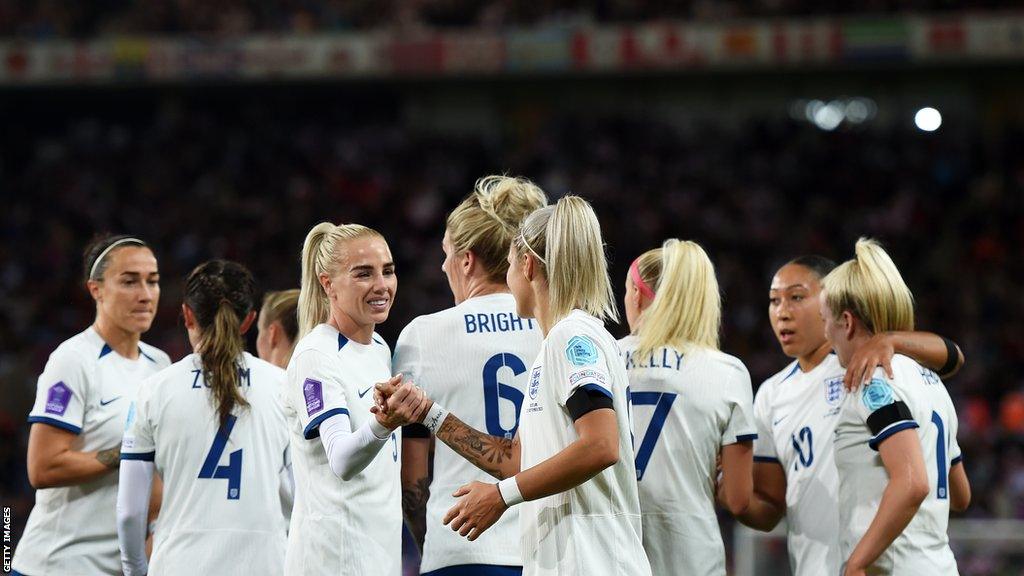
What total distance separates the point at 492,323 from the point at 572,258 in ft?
2.67

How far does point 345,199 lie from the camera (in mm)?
19500

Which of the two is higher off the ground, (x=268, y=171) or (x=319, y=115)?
(x=319, y=115)

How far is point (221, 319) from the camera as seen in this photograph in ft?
14.6

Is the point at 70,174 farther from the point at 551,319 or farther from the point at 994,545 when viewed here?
the point at 551,319

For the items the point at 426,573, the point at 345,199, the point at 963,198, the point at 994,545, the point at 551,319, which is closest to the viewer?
the point at 551,319

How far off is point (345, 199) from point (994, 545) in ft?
42.8

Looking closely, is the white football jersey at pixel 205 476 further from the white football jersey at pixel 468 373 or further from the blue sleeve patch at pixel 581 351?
the blue sleeve patch at pixel 581 351

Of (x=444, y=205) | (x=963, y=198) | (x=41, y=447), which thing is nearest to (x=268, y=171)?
(x=444, y=205)

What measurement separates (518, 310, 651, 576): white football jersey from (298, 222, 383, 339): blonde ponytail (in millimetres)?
982

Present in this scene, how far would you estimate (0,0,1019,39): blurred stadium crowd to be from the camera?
18922mm

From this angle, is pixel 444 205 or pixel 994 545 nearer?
pixel 994 545

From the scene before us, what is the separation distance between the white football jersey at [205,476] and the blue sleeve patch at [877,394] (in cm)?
226

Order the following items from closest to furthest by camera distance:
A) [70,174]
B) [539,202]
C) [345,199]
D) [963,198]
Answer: [539,202] → [963,198] → [345,199] → [70,174]

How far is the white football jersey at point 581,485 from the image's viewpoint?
11.0 feet
